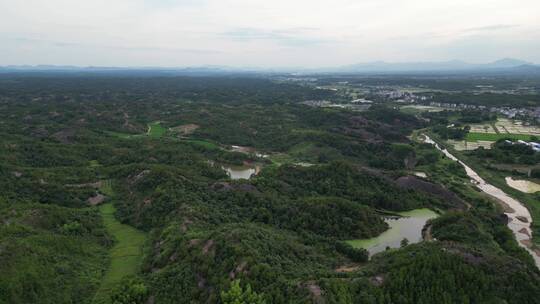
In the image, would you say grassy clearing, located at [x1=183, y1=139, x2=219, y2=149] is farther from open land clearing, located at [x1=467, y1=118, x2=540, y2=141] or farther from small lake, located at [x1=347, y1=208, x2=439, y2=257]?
open land clearing, located at [x1=467, y1=118, x2=540, y2=141]

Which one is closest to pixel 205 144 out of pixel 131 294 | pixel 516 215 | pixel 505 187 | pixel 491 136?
pixel 505 187


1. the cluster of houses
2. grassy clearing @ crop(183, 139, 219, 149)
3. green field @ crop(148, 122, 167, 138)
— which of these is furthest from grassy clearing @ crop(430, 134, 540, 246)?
green field @ crop(148, 122, 167, 138)

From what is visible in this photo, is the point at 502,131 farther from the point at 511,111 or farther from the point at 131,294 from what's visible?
the point at 131,294

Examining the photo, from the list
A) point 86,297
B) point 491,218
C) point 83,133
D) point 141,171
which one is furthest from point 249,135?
point 86,297

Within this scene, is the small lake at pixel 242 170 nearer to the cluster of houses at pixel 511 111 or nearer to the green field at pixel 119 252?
the green field at pixel 119 252

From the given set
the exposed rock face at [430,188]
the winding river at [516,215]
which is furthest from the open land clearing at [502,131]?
the exposed rock face at [430,188]
